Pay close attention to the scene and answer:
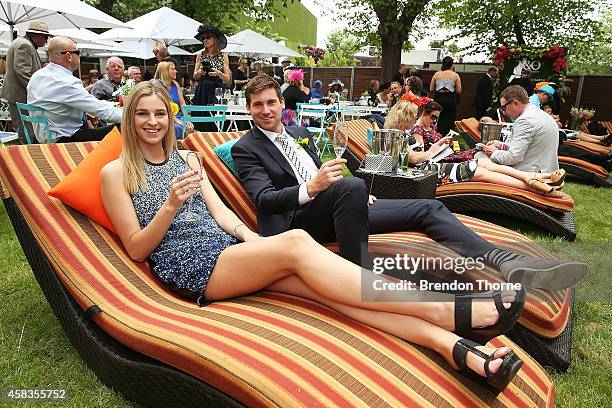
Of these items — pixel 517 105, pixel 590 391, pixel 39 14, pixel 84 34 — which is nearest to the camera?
pixel 590 391

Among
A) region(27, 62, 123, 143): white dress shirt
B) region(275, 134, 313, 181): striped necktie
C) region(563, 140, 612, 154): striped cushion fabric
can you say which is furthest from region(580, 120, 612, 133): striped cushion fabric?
region(27, 62, 123, 143): white dress shirt

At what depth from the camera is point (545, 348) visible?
2545mm

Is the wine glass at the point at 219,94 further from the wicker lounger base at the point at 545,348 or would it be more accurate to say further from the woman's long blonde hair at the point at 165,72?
the wicker lounger base at the point at 545,348

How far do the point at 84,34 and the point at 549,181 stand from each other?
40.6 feet

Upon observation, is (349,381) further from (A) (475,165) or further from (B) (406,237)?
(A) (475,165)

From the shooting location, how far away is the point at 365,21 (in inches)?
745

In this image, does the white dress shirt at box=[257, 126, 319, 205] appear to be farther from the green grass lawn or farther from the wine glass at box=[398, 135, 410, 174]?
the green grass lawn

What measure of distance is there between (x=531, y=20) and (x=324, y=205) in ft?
58.9

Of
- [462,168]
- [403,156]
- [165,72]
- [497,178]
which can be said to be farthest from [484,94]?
[403,156]

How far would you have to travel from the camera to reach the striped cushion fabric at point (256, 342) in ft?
5.45

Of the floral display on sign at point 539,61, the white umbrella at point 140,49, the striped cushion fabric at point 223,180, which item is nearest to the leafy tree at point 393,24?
the floral display on sign at point 539,61

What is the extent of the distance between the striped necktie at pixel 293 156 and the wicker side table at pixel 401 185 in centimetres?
114

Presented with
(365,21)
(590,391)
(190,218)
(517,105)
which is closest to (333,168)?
(190,218)

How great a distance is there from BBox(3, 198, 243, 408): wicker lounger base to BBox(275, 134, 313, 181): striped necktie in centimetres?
149
